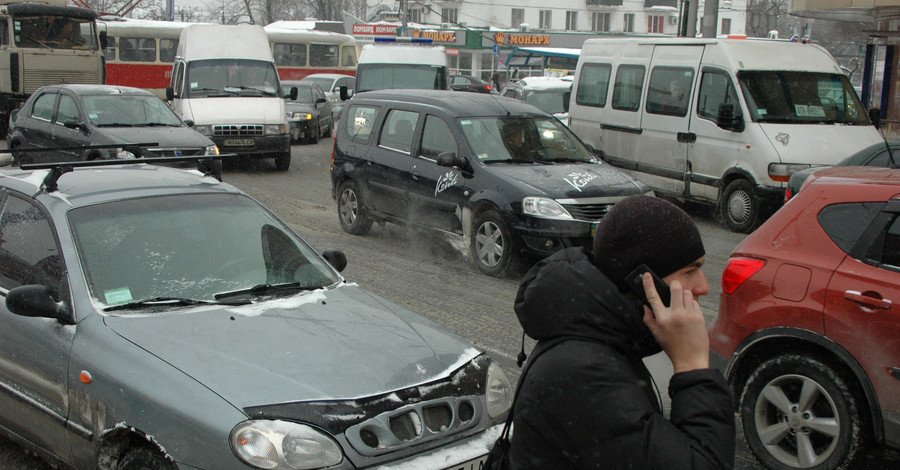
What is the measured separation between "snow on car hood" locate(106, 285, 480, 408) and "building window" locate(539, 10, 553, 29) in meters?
71.7

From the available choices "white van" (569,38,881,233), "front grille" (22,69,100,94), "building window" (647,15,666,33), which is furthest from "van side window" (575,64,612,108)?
"building window" (647,15,666,33)

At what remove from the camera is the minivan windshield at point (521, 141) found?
9.25m

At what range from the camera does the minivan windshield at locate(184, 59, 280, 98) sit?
17203 millimetres

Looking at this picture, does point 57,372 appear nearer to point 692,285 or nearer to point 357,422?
point 357,422

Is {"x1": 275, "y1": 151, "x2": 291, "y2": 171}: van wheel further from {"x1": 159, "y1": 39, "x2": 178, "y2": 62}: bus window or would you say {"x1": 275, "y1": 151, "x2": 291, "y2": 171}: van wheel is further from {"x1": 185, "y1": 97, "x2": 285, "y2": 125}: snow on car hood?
{"x1": 159, "y1": 39, "x2": 178, "y2": 62}: bus window

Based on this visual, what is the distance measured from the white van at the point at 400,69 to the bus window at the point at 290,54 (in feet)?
41.7

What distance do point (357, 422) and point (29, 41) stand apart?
23.9 metres

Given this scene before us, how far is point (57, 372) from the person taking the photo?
12.1ft

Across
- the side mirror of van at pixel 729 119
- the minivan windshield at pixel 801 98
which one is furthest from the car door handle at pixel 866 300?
the minivan windshield at pixel 801 98

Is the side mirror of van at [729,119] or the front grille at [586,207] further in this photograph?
the side mirror of van at [729,119]

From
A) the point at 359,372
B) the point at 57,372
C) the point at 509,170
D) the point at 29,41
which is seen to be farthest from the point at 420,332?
the point at 29,41

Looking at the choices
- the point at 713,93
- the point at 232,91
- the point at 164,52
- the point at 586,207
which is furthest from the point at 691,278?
the point at 164,52

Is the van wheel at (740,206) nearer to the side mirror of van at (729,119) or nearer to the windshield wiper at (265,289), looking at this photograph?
the side mirror of van at (729,119)

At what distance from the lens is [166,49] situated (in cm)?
3053
